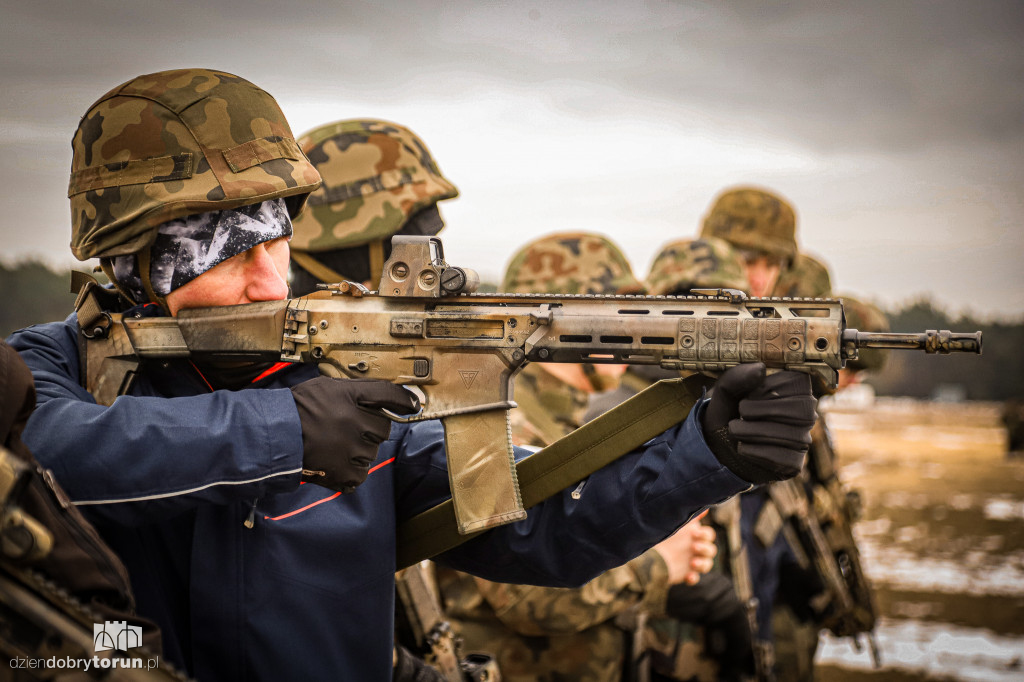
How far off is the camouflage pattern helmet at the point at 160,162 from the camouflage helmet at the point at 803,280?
603cm

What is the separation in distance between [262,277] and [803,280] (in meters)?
6.45

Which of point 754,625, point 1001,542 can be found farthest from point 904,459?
point 754,625

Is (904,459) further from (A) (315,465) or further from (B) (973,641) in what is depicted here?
(A) (315,465)

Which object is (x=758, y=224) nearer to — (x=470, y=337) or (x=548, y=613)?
(x=548, y=613)

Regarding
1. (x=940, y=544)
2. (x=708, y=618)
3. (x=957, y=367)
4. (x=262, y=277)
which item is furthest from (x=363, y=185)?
(x=957, y=367)

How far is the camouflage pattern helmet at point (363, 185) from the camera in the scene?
349 cm

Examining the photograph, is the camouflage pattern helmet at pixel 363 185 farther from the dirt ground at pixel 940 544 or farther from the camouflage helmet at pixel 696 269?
the dirt ground at pixel 940 544

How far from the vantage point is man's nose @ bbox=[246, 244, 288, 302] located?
7.72 feet

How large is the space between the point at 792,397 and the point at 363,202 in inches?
80.5

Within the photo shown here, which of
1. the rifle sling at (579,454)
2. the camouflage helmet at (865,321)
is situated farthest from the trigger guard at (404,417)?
the camouflage helmet at (865,321)

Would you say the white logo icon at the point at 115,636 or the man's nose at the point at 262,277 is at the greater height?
the man's nose at the point at 262,277

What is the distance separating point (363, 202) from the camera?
11.6ft

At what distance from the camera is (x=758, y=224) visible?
23.9ft

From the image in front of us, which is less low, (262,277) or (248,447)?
(262,277)
